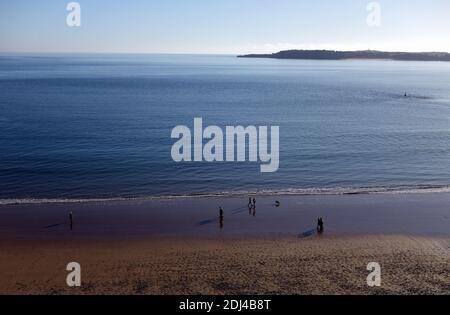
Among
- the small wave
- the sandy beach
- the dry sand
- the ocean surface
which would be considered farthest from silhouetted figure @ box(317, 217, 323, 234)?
the ocean surface

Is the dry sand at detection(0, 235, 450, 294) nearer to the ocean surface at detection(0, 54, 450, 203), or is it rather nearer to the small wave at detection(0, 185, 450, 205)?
the small wave at detection(0, 185, 450, 205)

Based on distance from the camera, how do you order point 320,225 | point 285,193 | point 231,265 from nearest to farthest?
point 231,265 < point 320,225 < point 285,193

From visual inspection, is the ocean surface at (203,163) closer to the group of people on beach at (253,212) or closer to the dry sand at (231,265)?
the group of people on beach at (253,212)

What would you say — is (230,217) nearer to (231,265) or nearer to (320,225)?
(320,225)

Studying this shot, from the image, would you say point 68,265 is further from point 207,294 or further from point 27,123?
point 27,123

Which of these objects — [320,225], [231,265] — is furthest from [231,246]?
[320,225]
